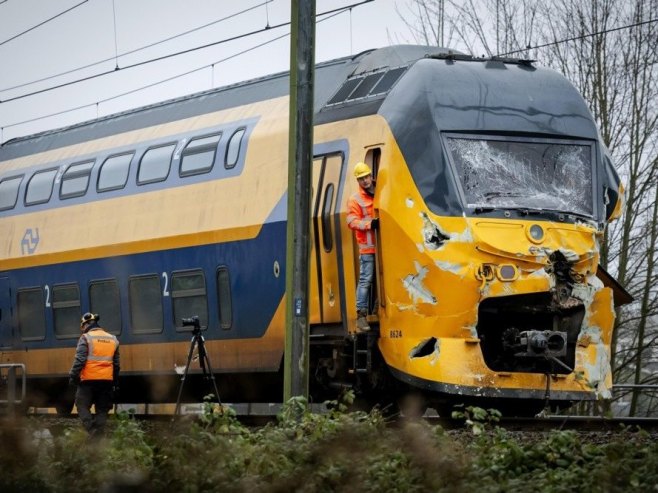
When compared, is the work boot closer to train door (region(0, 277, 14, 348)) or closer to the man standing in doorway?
the man standing in doorway

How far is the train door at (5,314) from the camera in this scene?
2241cm

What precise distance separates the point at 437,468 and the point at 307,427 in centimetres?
324

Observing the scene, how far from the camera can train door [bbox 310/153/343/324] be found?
51.6ft

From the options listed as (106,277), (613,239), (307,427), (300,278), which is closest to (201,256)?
(106,277)

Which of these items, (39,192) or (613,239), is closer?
(39,192)

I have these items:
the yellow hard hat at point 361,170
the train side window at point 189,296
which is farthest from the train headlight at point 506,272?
the train side window at point 189,296

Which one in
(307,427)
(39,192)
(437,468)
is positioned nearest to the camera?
(437,468)

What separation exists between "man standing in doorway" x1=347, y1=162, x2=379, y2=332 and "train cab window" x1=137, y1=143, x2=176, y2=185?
4.65 metres

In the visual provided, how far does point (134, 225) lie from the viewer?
19.4 meters

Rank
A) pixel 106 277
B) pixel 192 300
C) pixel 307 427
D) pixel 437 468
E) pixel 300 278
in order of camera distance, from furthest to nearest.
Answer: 1. pixel 106 277
2. pixel 192 300
3. pixel 300 278
4. pixel 307 427
5. pixel 437 468

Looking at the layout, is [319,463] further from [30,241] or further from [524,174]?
[30,241]

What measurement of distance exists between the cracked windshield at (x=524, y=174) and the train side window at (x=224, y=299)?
3.89 metres

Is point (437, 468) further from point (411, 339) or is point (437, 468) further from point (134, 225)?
point (134, 225)

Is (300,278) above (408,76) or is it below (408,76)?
below
